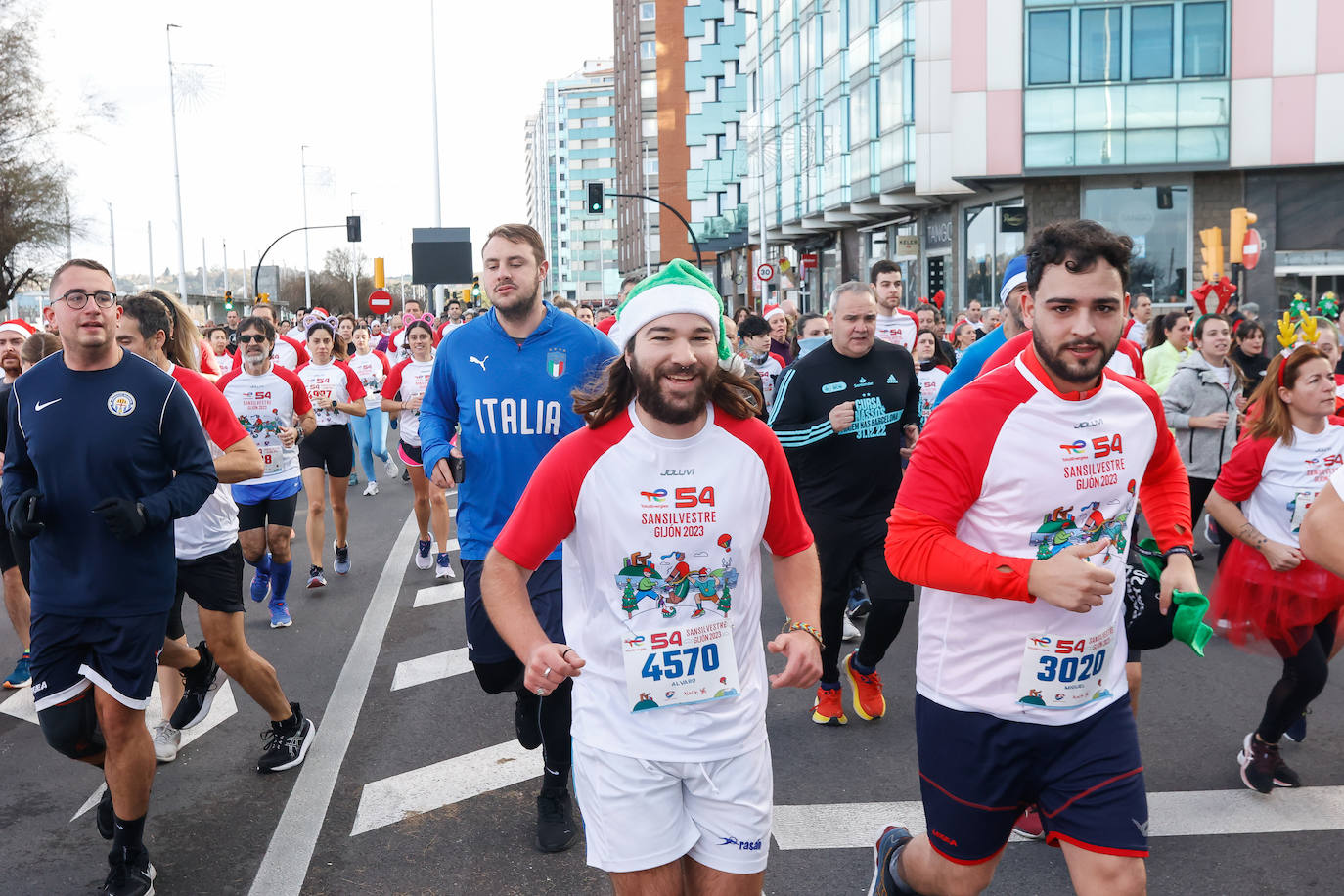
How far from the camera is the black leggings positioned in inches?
199

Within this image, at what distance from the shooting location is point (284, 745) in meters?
5.64

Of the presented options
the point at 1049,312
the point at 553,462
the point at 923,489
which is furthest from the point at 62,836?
the point at 1049,312

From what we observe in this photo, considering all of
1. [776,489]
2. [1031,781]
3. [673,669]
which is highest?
[776,489]

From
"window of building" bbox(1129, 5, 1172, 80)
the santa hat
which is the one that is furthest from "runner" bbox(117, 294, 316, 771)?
"window of building" bbox(1129, 5, 1172, 80)

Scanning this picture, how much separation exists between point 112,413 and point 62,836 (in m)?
1.77


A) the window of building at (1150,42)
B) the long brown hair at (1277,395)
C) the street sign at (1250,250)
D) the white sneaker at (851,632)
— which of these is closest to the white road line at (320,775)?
the white sneaker at (851,632)

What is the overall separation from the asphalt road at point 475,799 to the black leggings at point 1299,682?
12.5 inches

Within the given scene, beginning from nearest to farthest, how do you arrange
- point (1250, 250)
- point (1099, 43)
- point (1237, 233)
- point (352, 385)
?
1. point (352, 385)
2. point (1237, 233)
3. point (1250, 250)
4. point (1099, 43)

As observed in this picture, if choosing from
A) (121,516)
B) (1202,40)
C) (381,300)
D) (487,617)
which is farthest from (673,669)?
(381,300)

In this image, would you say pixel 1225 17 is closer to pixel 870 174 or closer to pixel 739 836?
pixel 870 174

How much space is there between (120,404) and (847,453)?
3262 mm

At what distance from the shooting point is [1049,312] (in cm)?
322

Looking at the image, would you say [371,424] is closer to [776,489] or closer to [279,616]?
[279,616]

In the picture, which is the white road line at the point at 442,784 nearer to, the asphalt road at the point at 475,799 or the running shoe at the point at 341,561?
the asphalt road at the point at 475,799
